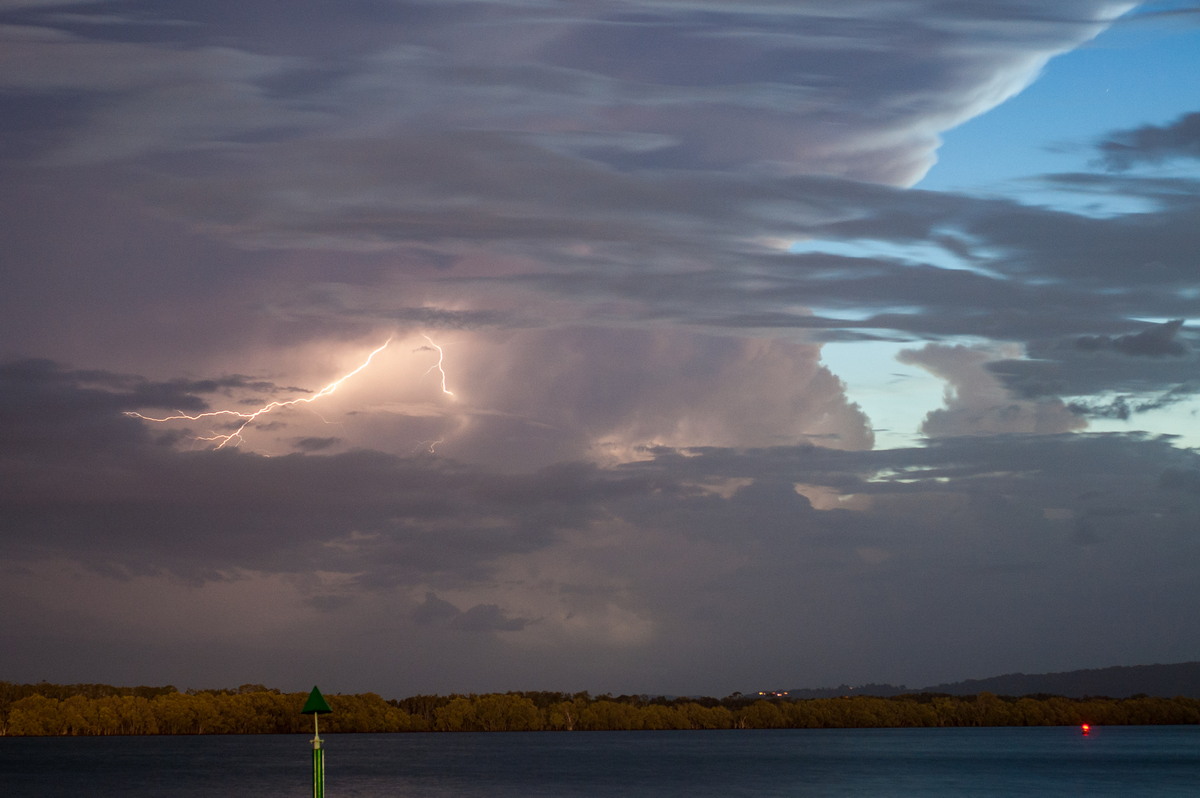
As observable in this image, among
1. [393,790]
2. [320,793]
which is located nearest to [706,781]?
[393,790]

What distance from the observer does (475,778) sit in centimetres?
11662

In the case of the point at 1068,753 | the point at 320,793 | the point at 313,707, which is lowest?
the point at 1068,753

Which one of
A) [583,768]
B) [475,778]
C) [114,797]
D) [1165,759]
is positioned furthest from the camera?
[1165,759]

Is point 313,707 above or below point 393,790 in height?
above

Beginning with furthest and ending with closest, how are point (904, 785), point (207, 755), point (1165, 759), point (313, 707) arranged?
point (207, 755) < point (1165, 759) < point (904, 785) < point (313, 707)

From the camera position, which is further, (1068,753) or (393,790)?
(1068,753)

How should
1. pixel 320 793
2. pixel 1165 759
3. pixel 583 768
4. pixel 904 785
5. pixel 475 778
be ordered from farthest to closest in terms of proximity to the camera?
1. pixel 1165 759
2. pixel 583 768
3. pixel 475 778
4. pixel 904 785
5. pixel 320 793

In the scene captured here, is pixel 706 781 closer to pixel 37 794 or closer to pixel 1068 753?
pixel 37 794

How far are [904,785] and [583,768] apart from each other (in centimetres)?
4252

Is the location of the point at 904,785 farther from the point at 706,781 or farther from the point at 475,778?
the point at 475,778

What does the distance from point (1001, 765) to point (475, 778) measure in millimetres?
63164

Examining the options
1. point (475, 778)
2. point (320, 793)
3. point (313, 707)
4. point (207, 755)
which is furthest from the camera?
point (207, 755)

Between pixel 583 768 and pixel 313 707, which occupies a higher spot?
pixel 313 707

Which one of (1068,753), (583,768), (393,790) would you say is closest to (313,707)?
(393,790)
